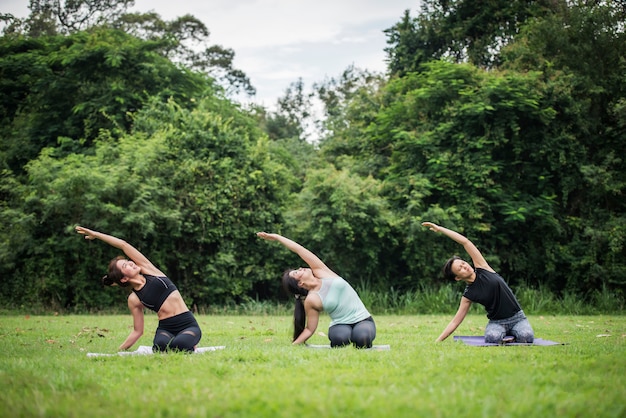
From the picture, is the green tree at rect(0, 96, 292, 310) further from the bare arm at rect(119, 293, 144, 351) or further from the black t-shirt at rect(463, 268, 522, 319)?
the black t-shirt at rect(463, 268, 522, 319)

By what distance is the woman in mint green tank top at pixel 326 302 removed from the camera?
7.05m

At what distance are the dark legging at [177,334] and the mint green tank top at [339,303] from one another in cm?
162

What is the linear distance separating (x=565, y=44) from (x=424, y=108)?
484 centimetres

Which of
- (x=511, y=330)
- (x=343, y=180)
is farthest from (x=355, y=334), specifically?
(x=343, y=180)

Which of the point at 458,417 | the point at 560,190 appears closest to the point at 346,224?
the point at 560,190

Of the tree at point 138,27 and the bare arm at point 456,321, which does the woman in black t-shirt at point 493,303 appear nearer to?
the bare arm at point 456,321

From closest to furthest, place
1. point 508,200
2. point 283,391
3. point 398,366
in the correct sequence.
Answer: point 283,391 < point 398,366 < point 508,200

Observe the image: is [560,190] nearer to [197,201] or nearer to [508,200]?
[508,200]

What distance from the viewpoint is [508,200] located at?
56.8 feet

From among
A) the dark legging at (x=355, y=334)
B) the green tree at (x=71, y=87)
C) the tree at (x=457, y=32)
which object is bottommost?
the dark legging at (x=355, y=334)

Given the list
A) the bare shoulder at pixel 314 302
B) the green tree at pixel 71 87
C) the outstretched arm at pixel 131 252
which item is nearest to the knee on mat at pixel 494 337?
the bare shoulder at pixel 314 302

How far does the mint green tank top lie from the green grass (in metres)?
0.63

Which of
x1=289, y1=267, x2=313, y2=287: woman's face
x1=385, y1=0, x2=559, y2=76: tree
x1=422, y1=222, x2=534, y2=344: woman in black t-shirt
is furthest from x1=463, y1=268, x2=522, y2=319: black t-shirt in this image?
x1=385, y1=0, x2=559, y2=76: tree

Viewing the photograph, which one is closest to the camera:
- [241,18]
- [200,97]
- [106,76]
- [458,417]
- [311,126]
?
[458,417]
